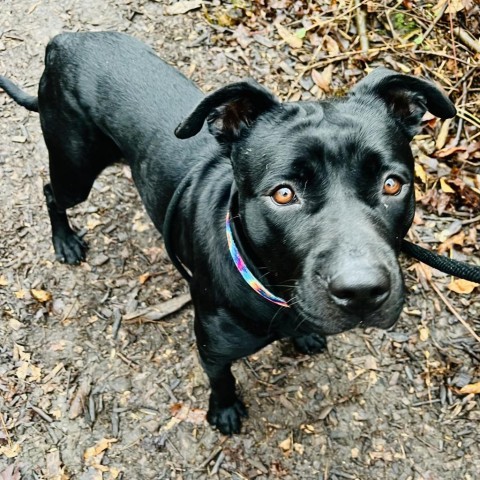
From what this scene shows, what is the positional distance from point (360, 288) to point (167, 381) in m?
2.53

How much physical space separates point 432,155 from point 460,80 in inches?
30.4

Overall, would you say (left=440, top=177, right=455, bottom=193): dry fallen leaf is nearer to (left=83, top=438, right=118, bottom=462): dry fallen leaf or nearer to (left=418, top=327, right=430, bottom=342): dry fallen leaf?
(left=418, top=327, right=430, bottom=342): dry fallen leaf

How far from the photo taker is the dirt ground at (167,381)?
4.21 meters

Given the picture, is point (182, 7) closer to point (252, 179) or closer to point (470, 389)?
point (252, 179)

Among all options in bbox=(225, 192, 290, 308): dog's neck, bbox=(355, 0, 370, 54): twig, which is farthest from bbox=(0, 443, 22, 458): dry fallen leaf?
bbox=(355, 0, 370, 54): twig

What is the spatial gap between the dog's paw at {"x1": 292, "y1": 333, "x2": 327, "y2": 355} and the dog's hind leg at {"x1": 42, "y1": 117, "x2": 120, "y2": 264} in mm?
1849

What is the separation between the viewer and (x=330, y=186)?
268cm

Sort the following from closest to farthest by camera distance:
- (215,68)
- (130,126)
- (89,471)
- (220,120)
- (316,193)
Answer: (316,193)
(220,120)
(130,126)
(89,471)
(215,68)

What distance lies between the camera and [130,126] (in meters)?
3.81

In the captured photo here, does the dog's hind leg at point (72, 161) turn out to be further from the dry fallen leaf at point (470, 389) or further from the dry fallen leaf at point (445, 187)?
the dry fallen leaf at point (470, 389)

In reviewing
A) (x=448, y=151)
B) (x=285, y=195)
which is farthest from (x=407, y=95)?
(x=448, y=151)

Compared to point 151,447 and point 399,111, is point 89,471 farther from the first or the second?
point 399,111

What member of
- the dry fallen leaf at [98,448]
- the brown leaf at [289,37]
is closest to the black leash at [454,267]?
the dry fallen leaf at [98,448]

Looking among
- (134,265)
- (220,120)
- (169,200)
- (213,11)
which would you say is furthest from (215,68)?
(220,120)
